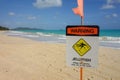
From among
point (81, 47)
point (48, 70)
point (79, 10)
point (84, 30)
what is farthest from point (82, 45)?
point (48, 70)

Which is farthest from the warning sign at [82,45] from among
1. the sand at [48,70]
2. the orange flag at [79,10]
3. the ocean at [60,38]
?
the ocean at [60,38]

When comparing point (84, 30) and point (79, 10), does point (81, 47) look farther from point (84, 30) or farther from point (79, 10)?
point (79, 10)

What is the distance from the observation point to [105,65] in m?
8.54

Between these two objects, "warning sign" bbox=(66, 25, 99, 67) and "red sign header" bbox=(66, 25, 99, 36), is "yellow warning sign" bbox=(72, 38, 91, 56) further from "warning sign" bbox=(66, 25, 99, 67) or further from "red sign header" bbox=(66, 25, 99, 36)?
"red sign header" bbox=(66, 25, 99, 36)

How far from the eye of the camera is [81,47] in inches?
164

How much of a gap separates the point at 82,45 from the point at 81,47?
0.04 m

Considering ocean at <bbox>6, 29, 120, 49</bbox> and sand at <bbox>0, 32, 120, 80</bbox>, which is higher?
sand at <bbox>0, 32, 120, 80</bbox>

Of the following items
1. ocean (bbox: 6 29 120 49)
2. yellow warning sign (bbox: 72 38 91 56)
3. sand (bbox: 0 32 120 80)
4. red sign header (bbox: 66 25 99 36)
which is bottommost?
ocean (bbox: 6 29 120 49)

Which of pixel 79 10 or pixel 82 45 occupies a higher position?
pixel 79 10

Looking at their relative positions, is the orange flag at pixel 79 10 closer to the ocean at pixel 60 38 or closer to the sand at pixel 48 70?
the sand at pixel 48 70

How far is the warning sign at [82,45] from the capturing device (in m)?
4.04

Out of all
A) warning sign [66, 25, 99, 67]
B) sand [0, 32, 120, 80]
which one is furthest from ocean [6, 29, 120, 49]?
warning sign [66, 25, 99, 67]

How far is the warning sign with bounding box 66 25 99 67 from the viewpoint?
159 inches

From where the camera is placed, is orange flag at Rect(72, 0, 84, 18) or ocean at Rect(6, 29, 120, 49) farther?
ocean at Rect(6, 29, 120, 49)
